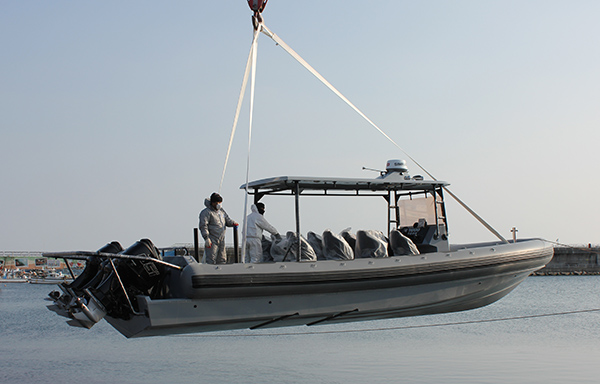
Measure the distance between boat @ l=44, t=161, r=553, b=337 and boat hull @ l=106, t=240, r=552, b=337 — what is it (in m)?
0.01

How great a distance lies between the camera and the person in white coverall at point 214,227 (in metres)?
7.24

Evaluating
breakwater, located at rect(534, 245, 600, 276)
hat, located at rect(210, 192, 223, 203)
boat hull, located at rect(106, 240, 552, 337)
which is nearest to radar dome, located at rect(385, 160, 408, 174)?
boat hull, located at rect(106, 240, 552, 337)

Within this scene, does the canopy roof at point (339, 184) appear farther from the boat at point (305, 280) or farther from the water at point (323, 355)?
the water at point (323, 355)

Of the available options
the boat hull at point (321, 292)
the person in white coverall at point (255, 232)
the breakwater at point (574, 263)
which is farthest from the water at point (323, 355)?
the breakwater at point (574, 263)

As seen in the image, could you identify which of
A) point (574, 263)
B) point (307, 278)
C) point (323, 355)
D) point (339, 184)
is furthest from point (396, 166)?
point (574, 263)

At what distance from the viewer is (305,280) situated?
6715mm

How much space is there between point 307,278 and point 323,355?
611 centimetres

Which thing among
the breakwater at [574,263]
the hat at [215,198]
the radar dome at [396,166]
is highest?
the radar dome at [396,166]

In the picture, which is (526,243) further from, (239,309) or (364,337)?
(364,337)

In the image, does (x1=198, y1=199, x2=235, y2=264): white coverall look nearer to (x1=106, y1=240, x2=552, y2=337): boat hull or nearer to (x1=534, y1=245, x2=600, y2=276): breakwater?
(x1=106, y1=240, x2=552, y2=337): boat hull

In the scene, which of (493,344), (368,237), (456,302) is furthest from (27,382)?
(493,344)

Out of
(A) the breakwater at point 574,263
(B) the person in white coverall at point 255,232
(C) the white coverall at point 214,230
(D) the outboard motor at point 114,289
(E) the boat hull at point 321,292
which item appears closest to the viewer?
(D) the outboard motor at point 114,289

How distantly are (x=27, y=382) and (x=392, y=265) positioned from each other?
693cm

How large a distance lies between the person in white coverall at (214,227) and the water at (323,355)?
10.9 ft
